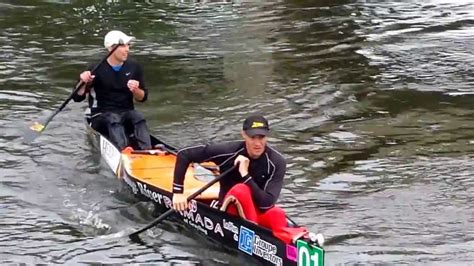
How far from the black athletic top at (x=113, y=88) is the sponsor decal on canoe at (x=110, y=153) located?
1.84ft

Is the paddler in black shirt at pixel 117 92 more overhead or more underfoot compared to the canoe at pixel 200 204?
more overhead

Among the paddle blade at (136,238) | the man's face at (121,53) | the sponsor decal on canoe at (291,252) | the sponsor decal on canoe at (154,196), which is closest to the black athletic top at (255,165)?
the sponsor decal on canoe at (291,252)

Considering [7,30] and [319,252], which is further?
[7,30]

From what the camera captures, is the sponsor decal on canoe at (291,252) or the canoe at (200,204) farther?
the canoe at (200,204)

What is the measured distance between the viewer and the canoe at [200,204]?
888 cm

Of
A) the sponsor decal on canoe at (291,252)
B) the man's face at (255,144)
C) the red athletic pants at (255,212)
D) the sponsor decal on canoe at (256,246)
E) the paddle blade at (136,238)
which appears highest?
the man's face at (255,144)

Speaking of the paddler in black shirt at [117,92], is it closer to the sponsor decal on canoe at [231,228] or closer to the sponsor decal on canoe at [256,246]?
the sponsor decal on canoe at [231,228]

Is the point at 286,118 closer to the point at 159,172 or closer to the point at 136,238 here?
the point at 159,172

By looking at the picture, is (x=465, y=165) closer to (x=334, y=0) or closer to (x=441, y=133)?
(x=441, y=133)

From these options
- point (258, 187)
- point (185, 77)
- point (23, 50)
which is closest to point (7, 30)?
point (23, 50)

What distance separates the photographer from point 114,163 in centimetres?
1289

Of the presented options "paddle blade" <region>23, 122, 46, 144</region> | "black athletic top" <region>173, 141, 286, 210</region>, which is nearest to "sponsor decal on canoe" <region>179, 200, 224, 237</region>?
"black athletic top" <region>173, 141, 286, 210</region>

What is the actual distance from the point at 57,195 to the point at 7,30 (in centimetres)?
A: 1597

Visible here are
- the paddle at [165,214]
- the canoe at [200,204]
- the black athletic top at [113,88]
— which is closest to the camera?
the canoe at [200,204]
